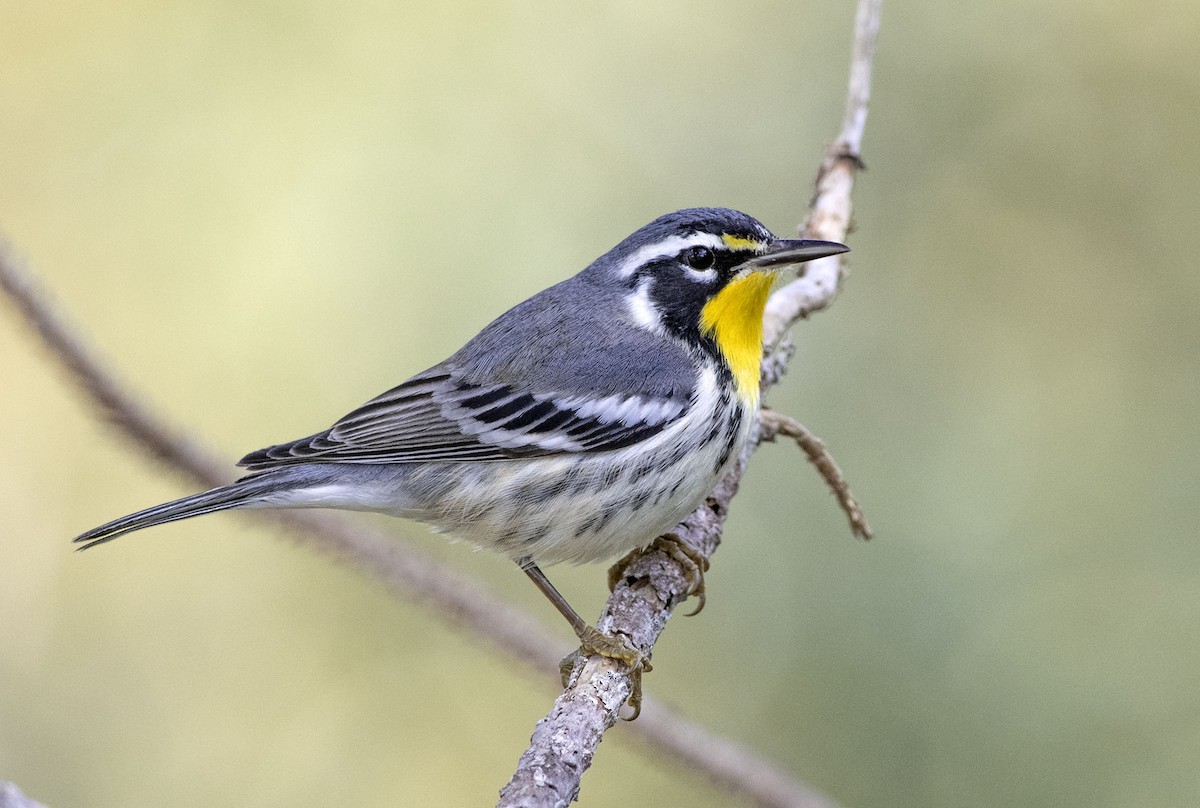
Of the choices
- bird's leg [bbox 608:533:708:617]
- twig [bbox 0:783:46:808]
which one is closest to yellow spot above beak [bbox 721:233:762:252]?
bird's leg [bbox 608:533:708:617]

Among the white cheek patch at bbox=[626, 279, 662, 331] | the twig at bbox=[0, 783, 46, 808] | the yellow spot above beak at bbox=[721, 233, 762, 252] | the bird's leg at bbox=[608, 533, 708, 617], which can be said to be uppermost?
the yellow spot above beak at bbox=[721, 233, 762, 252]

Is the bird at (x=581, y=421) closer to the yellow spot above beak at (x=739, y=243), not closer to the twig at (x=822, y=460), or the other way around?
the yellow spot above beak at (x=739, y=243)

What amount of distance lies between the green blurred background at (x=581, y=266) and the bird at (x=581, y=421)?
5.95 feet

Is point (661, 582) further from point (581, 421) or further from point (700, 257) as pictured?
point (700, 257)

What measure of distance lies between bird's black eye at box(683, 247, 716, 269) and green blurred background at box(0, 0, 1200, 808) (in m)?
2.68

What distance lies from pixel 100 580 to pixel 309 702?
1.60 meters

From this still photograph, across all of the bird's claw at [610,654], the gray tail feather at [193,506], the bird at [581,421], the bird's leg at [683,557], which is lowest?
the bird's claw at [610,654]

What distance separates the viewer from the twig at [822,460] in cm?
423

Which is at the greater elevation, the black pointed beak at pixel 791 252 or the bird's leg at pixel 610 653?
the black pointed beak at pixel 791 252

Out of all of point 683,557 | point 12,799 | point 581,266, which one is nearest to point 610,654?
point 683,557

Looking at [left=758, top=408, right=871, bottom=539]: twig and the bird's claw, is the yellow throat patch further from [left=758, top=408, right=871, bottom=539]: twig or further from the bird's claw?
the bird's claw

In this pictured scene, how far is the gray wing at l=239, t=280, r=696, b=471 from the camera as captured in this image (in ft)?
14.1

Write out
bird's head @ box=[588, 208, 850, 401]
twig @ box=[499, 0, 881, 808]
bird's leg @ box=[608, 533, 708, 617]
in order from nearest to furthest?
1. twig @ box=[499, 0, 881, 808]
2. bird's leg @ box=[608, 533, 708, 617]
3. bird's head @ box=[588, 208, 850, 401]

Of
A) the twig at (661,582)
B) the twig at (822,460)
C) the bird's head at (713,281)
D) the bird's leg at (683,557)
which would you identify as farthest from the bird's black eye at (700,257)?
the bird's leg at (683,557)
